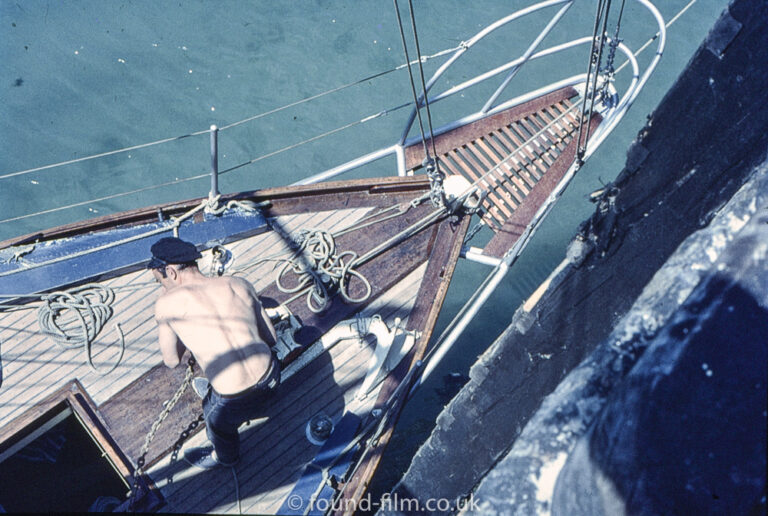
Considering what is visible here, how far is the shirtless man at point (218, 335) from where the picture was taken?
10.8ft

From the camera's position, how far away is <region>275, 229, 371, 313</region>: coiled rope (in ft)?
14.1

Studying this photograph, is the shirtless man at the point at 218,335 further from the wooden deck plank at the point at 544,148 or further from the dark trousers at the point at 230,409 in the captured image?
the wooden deck plank at the point at 544,148

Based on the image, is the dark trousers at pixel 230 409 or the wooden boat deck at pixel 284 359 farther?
the wooden boat deck at pixel 284 359

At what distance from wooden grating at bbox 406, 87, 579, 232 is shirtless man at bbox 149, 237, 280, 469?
2710 mm

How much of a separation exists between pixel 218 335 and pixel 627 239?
2412 millimetres

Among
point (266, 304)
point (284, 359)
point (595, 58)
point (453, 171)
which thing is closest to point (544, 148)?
point (453, 171)

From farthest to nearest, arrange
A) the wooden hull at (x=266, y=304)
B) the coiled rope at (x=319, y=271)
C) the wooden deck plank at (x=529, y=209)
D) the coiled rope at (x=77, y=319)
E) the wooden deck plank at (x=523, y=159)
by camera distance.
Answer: the wooden deck plank at (x=523, y=159), the wooden deck plank at (x=529, y=209), the coiled rope at (x=319, y=271), the coiled rope at (x=77, y=319), the wooden hull at (x=266, y=304)

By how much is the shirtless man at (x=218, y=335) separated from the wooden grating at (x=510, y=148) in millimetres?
2710

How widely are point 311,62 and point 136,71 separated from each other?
7.68ft

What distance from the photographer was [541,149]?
18.9 ft


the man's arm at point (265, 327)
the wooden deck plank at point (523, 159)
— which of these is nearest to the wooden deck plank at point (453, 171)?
the wooden deck plank at point (523, 159)

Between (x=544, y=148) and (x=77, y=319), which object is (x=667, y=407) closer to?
(x=77, y=319)

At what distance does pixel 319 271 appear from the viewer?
14.4 feet

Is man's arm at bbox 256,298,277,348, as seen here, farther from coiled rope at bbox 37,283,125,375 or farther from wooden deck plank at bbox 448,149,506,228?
wooden deck plank at bbox 448,149,506,228
